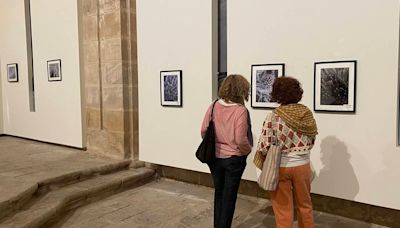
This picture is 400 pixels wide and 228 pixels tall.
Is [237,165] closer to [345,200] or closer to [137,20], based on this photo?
[345,200]

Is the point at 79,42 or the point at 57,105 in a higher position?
the point at 79,42

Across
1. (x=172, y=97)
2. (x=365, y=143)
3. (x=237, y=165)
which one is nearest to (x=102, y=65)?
(x=172, y=97)

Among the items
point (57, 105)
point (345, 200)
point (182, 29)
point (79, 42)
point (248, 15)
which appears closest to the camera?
point (345, 200)

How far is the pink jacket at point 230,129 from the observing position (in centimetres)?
313

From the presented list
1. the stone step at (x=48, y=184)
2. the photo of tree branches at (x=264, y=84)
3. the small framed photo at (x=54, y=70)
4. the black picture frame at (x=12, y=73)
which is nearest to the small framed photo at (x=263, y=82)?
the photo of tree branches at (x=264, y=84)

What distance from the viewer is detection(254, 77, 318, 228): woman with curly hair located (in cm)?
288

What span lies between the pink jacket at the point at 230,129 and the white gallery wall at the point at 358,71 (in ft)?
4.60

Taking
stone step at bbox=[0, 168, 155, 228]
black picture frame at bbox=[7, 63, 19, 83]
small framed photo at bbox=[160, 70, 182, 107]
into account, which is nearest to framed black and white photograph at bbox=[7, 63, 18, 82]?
black picture frame at bbox=[7, 63, 19, 83]

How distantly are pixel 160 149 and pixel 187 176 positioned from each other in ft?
2.11

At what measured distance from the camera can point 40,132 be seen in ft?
27.0

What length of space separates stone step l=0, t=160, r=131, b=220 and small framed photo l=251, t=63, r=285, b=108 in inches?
106

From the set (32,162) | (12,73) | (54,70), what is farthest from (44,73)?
(32,162)

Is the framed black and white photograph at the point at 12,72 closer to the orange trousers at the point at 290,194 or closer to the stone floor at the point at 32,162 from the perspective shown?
the stone floor at the point at 32,162

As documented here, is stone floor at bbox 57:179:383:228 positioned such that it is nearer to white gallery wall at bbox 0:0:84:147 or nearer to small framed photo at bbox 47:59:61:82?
white gallery wall at bbox 0:0:84:147
